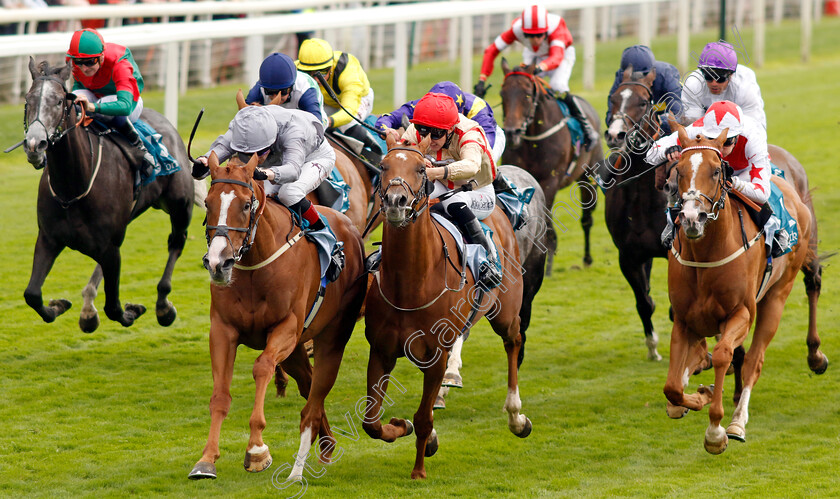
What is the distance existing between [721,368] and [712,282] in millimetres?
454

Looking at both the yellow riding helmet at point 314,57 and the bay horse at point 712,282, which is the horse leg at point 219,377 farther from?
the yellow riding helmet at point 314,57

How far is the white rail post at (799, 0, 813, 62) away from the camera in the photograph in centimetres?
2017

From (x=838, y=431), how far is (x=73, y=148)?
4.85 m

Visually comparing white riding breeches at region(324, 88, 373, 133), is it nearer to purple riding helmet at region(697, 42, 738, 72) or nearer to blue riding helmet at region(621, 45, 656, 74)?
blue riding helmet at region(621, 45, 656, 74)

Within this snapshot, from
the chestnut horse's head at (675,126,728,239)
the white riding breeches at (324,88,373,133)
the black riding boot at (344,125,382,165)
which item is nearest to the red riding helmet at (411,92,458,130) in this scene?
the chestnut horse's head at (675,126,728,239)

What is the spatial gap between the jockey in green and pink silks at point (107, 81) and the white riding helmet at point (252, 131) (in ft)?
5.77

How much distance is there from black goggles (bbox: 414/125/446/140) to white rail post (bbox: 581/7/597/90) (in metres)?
11.3

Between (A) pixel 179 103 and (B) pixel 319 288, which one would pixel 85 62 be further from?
(A) pixel 179 103

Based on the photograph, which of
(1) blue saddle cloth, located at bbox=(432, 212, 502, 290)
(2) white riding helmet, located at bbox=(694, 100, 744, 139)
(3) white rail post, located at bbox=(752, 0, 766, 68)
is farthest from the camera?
(3) white rail post, located at bbox=(752, 0, 766, 68)

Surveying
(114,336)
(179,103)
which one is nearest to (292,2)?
(179,103)

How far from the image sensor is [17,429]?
21.9 ft

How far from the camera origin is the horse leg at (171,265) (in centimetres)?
833

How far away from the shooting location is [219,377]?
5266mm

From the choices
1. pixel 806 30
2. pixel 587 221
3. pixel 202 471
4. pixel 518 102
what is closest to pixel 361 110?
pixel 518 102
